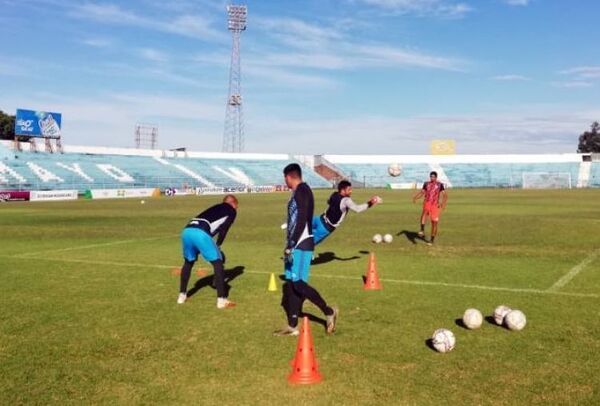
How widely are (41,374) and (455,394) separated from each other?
439 cm

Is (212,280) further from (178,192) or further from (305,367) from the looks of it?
(178,192)

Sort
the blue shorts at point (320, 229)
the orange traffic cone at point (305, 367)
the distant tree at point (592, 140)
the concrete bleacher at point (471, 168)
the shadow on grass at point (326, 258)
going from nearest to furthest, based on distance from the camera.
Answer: the orange traffic cone at point (305, 367)
the blue shorts at point (320, 229)
the shadow on grass at point (326, 258)
the concrete bleacher at point (471, 168)
the distant tree at point (592, 140)

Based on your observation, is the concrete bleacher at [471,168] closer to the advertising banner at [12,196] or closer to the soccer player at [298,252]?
the advertising banner at [12,196]

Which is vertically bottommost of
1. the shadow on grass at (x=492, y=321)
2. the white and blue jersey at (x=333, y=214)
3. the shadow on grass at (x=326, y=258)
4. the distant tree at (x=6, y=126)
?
the shadow on grass at (x=326, y=258)

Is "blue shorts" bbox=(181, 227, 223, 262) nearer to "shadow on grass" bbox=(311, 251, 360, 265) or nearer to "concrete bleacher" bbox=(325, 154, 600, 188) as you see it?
"shadow on grass" bbox=(311, 251, 360, 265)

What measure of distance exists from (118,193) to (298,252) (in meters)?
55.3

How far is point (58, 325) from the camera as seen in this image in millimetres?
8312

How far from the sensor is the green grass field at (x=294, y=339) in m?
5.74

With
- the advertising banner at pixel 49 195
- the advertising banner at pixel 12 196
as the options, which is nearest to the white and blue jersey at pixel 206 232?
the advertising banner at pixel 12 196

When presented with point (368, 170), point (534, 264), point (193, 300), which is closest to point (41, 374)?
point (193, 300)

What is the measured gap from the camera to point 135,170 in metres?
75.4

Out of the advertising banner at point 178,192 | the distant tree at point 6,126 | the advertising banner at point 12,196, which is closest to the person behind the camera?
the advertising banner at point 12,196

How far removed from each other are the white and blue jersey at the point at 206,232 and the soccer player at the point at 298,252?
1.89 meters

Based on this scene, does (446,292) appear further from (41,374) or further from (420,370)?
(41,374)
